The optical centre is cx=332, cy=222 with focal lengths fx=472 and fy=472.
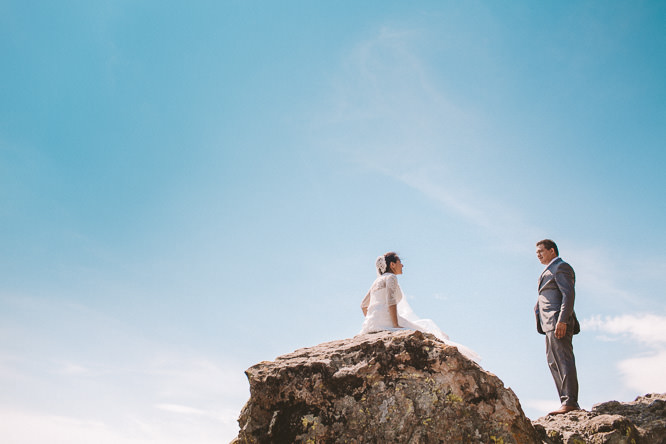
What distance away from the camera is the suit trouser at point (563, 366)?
7.63m

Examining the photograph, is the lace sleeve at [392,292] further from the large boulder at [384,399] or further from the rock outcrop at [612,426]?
the large boulder at [384,399]

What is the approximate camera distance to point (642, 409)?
6879 millimetres

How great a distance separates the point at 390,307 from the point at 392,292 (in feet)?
0.95

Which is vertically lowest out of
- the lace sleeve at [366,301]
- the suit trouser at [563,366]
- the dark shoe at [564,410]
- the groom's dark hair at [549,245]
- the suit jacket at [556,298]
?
the dark shoe at [564,410]

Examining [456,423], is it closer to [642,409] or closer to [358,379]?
[358,379]

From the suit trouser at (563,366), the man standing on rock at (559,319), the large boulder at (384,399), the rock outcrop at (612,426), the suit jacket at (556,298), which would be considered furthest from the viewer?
the suit jacket at (556,298)

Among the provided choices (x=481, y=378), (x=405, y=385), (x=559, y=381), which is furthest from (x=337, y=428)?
(x=559, y=381)

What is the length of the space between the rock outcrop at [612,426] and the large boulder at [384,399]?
114 cm

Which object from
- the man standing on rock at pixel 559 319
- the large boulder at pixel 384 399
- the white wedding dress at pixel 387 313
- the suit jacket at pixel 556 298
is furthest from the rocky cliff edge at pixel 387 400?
the white wedding dress at pixel 387 313

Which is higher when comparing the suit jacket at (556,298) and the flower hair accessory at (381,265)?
the flower hair accessory at (381,265)

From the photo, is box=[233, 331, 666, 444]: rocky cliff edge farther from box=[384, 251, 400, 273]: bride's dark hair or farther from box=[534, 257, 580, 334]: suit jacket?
box=[384, 251, 400, 273]: bride's dark hair

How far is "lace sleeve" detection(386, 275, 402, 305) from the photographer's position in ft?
29.8

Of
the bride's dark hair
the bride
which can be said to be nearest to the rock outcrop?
the bride

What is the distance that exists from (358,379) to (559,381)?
4596mm
